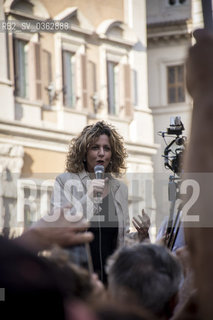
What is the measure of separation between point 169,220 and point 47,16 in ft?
47.8

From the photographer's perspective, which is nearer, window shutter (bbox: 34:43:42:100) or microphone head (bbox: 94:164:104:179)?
microphone head (bbox: 94:164:104:179)

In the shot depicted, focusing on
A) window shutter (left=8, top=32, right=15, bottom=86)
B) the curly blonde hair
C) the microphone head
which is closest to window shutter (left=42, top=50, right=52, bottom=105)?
window shutter (left=8, top=32, right=15, bottom=86)

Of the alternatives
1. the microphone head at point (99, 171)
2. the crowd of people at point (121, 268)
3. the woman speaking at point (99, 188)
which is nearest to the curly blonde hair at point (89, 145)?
the woman speaking at point (99, 188)

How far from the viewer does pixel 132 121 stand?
21.0 m

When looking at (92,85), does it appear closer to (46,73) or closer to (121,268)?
(46,73)

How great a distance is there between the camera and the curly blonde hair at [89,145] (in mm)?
4688

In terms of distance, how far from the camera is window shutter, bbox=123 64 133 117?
21.0 meters

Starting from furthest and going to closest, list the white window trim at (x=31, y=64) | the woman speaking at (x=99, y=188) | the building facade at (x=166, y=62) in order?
the building facade at (x=166, y=62) → the white window trim at (x=31, y=64) → the woman speaking at (x=99, y=188)

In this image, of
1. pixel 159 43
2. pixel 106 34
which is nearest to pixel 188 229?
pixel 106 34

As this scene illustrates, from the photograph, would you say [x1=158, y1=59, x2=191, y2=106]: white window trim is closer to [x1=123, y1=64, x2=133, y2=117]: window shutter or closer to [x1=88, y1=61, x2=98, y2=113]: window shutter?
[x1=123, y1=64, x2=133, y2=117]: window shutter

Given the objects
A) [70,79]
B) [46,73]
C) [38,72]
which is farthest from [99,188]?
[70,79]

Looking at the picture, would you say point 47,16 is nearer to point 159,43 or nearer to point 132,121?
point 132,121

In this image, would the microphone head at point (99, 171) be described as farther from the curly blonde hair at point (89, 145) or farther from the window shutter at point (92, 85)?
the window shutter at point (92, 85)

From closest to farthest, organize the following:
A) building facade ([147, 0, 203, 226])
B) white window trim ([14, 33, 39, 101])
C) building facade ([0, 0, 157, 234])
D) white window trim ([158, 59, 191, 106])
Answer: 1. building facade ([0, 0, 157, 234])
2. white window trim ([14, 33, 39, 101])
3. building facade ([147, 0, 203, 226])
4. white window trim ([158, 59, 191, 106])
